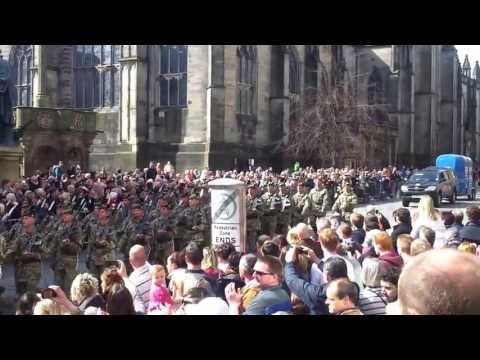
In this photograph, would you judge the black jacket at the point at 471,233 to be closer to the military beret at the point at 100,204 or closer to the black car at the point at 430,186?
the military beret at the point at 100,204

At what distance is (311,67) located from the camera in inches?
1380

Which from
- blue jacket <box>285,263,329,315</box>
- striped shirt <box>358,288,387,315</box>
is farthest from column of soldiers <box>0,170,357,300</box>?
striped shirt <box>358,288,387,315</box>

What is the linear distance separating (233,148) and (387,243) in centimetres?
2131

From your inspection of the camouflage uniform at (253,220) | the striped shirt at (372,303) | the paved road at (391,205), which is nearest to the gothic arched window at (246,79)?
the paved road at (391,205)

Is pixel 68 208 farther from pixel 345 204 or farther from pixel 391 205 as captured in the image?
pixel 391 205

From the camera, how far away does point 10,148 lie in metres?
13.9

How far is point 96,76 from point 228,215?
2161 centimetres

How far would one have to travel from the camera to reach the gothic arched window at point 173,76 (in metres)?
28.3

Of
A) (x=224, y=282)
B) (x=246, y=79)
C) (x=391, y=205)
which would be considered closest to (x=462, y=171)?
(x=391, y=205)

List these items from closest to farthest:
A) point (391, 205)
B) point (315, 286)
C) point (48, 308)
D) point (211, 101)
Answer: point (48, 308) < point (315, 286) < point (391, 205) < point (211, 101)

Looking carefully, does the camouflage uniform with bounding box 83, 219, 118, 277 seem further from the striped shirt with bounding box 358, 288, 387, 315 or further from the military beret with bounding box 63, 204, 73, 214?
the striped shirt with bounding box 358, 288, 387, 315

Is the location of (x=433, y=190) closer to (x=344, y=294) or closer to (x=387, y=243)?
(x=387, y=243)
